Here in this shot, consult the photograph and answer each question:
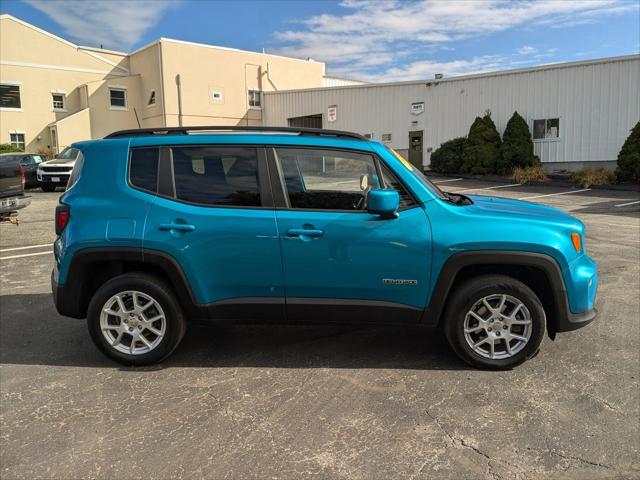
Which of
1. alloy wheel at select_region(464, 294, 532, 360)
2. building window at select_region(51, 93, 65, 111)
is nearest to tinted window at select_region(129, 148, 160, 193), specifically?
alloy wheel at select_region(464, 294, 532, 360)

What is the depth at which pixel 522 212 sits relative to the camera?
414cm

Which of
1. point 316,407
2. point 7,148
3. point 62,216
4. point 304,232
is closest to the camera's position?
point 316,407

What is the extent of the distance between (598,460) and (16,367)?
419 centimetres

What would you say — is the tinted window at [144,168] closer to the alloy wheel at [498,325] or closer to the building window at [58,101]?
the alloy wheel at [498,325]

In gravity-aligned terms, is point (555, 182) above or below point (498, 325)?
above

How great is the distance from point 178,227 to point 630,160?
60.1ft

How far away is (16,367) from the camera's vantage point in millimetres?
4164

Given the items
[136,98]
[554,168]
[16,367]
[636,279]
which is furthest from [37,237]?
[136,98]

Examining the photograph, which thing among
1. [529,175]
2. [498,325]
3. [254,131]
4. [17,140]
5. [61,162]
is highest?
[17,140]

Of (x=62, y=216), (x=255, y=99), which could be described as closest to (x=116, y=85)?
(x=255, y=99)

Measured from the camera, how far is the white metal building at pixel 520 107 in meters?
19.7

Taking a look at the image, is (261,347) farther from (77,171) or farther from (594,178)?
(594,178)

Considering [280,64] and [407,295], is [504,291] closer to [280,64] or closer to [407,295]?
[407,295]

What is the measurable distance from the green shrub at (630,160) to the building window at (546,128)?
3.33m
